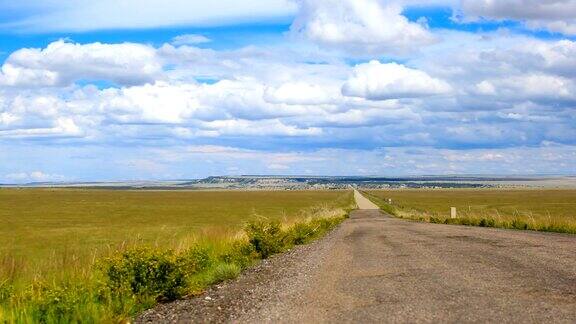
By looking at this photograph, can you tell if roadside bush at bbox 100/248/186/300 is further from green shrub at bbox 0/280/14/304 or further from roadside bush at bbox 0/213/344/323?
green shrub at bbox 0/280/14/304

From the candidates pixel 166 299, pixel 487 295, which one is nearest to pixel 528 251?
pixel 487 295

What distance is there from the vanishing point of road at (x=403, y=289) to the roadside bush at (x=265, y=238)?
1209mm

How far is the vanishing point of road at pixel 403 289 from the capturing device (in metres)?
9.93

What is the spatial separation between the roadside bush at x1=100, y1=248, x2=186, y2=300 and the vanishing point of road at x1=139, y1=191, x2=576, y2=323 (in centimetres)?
46

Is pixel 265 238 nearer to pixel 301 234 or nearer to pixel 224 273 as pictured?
pixel 224 273

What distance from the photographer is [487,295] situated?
11.2 metres

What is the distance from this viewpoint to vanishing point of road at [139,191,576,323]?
391 inches

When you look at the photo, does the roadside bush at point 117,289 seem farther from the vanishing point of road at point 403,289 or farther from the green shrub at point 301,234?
the green shrub at point 301,234

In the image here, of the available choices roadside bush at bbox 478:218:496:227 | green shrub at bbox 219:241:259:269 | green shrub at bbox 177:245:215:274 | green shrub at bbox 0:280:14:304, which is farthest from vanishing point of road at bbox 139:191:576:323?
roadside bush at bbox 478:218:496:227

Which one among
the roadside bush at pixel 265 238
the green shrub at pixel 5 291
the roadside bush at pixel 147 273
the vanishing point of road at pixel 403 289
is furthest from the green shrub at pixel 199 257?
the green shrub at pixel 5 291

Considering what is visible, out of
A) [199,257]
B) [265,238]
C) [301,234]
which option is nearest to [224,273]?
[199,257]

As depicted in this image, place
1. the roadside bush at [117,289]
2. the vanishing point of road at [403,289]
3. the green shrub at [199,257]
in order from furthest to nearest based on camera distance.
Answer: the green shrub at [199,257], the vanishing point of road at [403,289], the roadside bush at [117,289]

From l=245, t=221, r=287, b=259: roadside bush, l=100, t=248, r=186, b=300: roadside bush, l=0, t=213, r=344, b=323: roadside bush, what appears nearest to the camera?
l=0, t=213, r=344, b=323: roadside bush

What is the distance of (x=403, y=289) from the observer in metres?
12.3
